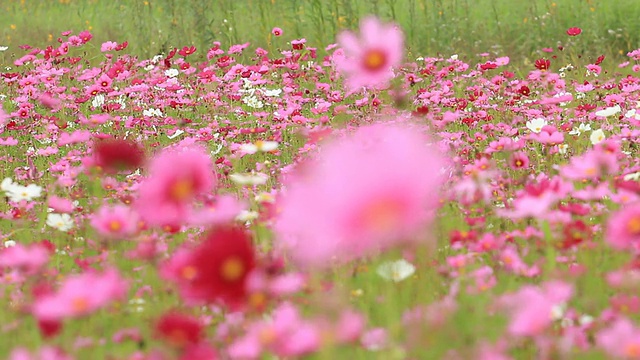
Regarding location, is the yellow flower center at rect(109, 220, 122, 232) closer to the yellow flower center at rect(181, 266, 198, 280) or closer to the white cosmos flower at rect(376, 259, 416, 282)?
the yellow flower center at rect(181, 266, 198, 280)

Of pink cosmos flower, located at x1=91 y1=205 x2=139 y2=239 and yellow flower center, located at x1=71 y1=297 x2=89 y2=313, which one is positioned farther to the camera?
pink cosmos flower, located at x1=91 y1=205 x2=139 y2=239

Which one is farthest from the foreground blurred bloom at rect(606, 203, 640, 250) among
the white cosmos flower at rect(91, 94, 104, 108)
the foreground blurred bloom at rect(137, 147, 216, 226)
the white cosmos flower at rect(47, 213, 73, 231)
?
the white cosmos flower at rect(91, 94, 104, 108)

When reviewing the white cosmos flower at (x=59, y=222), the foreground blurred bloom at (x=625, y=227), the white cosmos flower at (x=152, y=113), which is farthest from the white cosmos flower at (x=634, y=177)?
the white cosmos flower at (x=152, y=113)

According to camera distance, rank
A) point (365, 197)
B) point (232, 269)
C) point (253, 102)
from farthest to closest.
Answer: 1. point (253, 102)
2. point (232, 269)
3. point (365, 197)

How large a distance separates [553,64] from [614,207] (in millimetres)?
4588

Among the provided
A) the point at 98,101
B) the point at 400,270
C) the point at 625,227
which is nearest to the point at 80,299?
the point at 400,270

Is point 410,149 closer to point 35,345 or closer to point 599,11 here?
point 35,345

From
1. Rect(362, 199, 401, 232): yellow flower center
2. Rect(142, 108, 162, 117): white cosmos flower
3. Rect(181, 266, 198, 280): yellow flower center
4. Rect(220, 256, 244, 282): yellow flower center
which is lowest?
Rect(362, 199, 401, 232): yellow flower center

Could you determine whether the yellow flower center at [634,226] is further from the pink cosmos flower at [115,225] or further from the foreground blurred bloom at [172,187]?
the pink cosmos flower at [115,225]

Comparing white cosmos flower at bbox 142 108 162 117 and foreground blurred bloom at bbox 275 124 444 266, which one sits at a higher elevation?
white cosmos flower at bbox 142 108 162 117

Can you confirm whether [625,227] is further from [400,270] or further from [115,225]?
[115,225]

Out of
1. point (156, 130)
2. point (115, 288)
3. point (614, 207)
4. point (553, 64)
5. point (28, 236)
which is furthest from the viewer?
point (553, 64)

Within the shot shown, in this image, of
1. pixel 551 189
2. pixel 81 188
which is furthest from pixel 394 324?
pixel 81 188

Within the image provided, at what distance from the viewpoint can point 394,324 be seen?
1.38 meters
